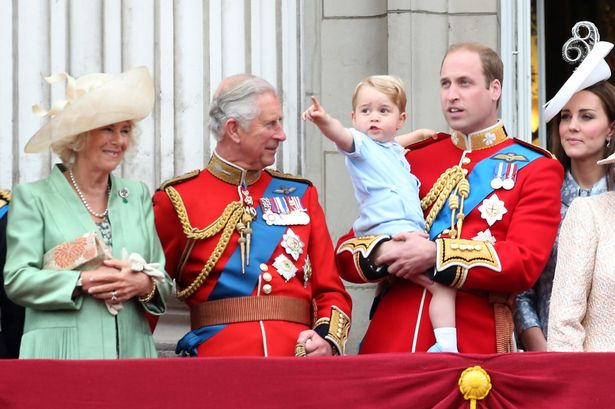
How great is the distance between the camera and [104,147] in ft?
23.0

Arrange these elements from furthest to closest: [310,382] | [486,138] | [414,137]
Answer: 1. [414,137]
2. [486,138]
3. [310,382]

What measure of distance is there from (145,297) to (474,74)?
1.44 m

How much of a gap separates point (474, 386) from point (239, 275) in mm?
1072

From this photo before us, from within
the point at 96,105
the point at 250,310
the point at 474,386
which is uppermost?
the point at 96,105

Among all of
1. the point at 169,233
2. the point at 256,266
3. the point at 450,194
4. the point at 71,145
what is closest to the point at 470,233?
the point at 450,194

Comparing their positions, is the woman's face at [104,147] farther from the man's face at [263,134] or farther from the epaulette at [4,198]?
the man's face at [263,134]

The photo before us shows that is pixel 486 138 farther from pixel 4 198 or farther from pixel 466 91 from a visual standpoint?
pixel 4 198

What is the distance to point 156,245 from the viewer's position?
705 centimetres

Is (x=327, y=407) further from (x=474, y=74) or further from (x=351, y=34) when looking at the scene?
(x=351, y=34)

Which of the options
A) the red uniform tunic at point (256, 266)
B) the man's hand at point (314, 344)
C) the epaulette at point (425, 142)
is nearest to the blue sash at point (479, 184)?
the epaulette at point (425, 142)

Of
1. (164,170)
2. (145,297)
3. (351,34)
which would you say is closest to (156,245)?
(145,297)

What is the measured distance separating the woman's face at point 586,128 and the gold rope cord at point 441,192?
0.45m

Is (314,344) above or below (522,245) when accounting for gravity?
below

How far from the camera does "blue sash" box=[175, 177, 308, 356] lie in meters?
7.20
